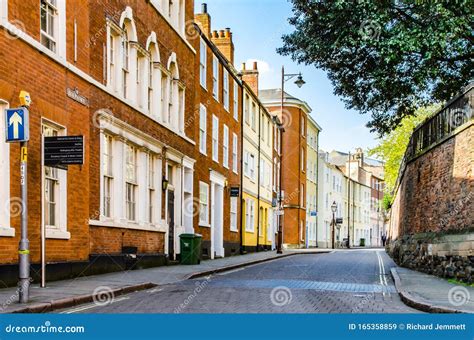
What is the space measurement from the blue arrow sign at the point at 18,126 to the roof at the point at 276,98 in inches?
1813

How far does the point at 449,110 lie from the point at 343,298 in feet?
27.4

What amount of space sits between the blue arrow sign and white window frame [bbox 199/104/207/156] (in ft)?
55.8

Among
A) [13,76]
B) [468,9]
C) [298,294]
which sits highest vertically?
[468,9]

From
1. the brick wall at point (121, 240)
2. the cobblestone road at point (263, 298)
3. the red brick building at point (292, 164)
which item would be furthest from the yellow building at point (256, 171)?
the cobblestone road at point (263, 298)

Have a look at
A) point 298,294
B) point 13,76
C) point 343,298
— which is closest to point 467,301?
point 343,298

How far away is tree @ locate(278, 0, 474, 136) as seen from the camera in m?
15.9

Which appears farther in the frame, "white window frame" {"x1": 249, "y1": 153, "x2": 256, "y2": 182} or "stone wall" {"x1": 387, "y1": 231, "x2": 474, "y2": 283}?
"white window frame" {"x1": 249, "y1": 153, "x2": 256, "y2": 182}

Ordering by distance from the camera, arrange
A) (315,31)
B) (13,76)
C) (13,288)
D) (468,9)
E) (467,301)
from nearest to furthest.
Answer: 1. (467,301)
2. (13,288)
3. (13,76)
4. (468,9)
5. (315,31)

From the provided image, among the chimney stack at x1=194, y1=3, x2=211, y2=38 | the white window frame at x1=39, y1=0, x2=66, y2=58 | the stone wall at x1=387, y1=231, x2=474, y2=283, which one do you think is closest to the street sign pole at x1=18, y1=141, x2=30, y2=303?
the white window frame at x1=39, y1=0, x2=66, y2=58

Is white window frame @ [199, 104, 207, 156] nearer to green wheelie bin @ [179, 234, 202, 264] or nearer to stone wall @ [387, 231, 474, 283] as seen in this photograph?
green wheelie bin @ [179, 234, 202, 264]

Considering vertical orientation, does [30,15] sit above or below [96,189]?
above

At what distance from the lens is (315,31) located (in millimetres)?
18797

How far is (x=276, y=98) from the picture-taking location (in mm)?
55469

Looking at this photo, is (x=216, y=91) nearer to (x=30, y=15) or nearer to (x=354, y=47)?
(x=354, y=47)
